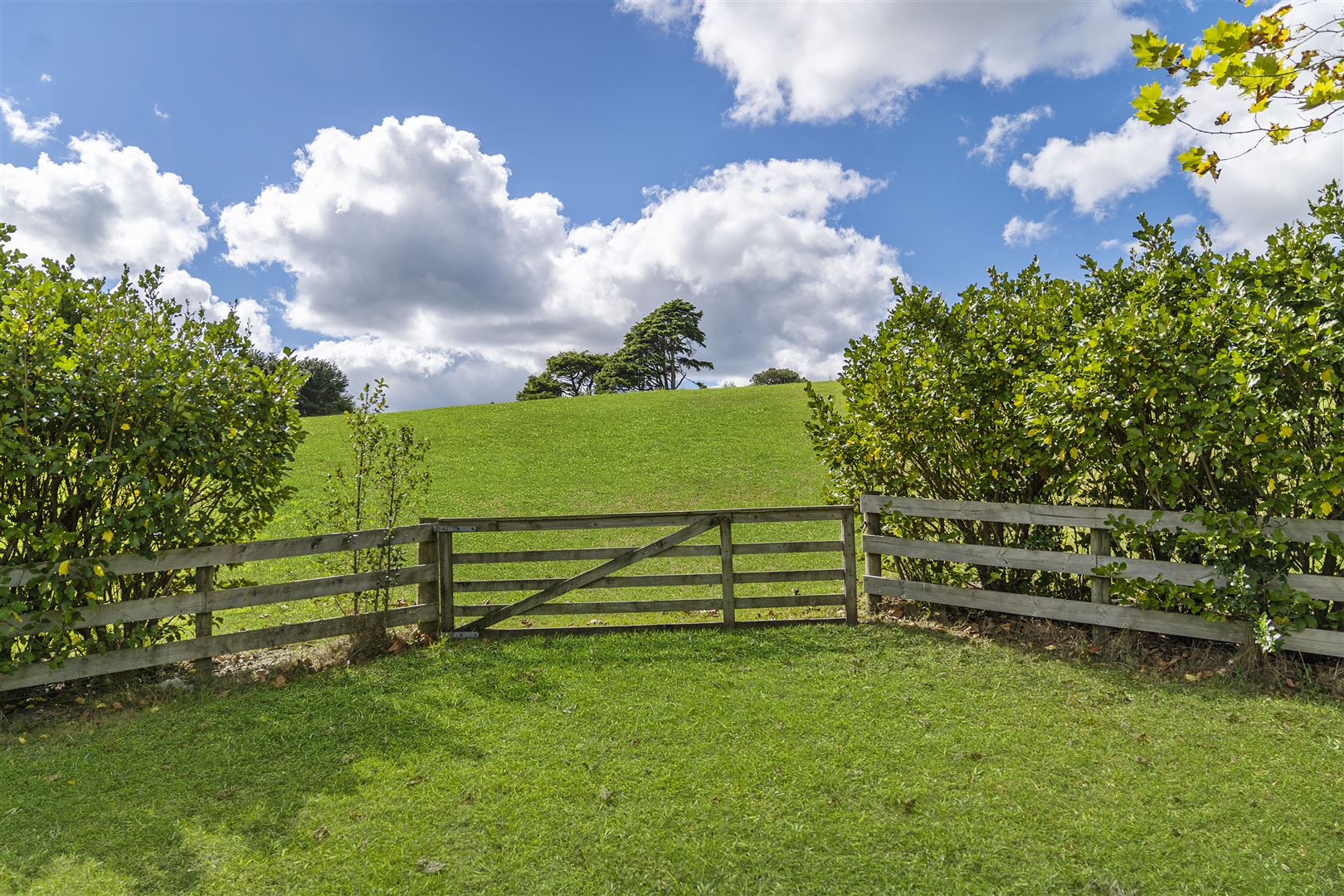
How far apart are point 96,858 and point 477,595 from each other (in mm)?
6849

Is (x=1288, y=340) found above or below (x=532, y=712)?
above

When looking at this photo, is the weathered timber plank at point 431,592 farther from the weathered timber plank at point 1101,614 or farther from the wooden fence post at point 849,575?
the weathered timber plank at point 1101,614

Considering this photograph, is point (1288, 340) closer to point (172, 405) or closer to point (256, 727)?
point (256, 727)

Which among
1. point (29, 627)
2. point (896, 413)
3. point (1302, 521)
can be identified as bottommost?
point (29, 627)

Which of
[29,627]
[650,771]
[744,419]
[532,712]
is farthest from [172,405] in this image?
[744,419]

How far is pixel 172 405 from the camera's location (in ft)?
20.1

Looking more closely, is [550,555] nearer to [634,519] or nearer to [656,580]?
[634,519]

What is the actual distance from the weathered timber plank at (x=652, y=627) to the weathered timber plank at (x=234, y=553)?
1.34 metres

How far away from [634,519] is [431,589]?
228cm

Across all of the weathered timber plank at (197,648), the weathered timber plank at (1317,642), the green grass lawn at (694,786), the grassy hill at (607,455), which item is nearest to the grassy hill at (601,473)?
the grassy hill at (607,455)

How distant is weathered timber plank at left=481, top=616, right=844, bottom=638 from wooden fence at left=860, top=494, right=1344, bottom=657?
0.80 meters

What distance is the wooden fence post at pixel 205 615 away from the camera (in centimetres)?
639

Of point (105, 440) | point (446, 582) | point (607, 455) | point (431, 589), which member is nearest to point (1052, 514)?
point (446, 582)

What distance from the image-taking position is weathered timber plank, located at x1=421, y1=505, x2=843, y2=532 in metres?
7.53
